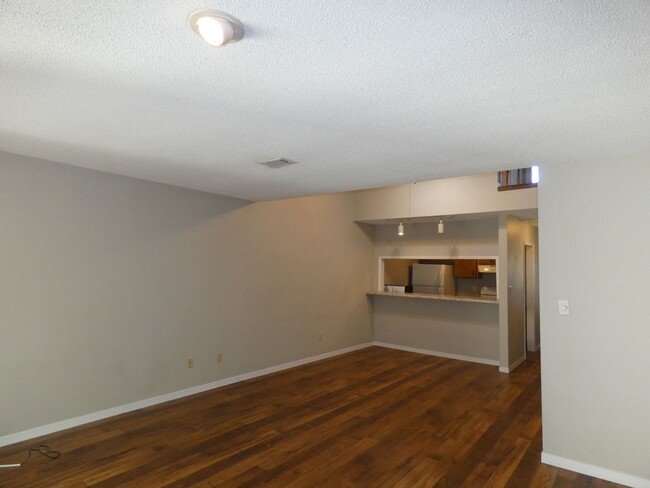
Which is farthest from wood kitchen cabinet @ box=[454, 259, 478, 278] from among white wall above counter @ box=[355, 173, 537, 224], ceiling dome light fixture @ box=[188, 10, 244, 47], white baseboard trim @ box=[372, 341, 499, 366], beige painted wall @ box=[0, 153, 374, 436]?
ceiling dome light fixture @ box=[188, 10, 244, 47]

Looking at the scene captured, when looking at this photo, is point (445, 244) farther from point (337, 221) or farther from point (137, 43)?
point (137, 43)

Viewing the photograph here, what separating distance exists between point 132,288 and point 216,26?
132 inches

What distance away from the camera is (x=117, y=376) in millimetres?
3900

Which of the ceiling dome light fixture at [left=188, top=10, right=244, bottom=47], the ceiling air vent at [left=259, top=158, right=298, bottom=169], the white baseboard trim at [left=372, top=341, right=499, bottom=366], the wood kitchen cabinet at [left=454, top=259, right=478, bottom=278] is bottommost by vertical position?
the white baseboard trim at [left=372, top=341, right=499, bottom=366]

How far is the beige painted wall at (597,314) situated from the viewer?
109 inches

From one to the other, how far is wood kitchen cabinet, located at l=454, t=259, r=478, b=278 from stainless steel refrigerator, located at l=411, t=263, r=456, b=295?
0.51 feet

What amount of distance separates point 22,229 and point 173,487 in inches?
96.9

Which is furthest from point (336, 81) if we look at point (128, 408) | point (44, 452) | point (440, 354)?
point (440, 354)

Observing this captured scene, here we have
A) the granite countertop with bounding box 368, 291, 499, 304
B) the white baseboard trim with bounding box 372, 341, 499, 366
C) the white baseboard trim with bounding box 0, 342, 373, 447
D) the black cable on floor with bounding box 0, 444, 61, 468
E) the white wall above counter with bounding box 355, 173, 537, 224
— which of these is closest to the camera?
the black cable on floor with bounding box 0, 444, 61, 468

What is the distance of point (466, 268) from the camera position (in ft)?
24.1

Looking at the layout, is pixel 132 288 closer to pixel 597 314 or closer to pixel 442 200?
pixel 597 314

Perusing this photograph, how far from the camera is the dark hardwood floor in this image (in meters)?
2.79

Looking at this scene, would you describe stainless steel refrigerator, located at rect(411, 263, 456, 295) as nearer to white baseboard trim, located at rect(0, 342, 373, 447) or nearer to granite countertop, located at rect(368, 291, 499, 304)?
granite countertop, located at rect(368, 291, 499, 304)

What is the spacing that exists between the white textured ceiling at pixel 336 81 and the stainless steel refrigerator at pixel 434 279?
4332 mm
